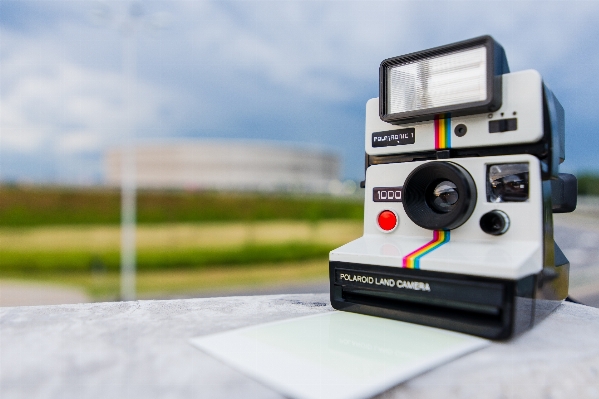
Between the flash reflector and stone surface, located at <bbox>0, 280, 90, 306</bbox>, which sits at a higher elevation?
the flash reflector

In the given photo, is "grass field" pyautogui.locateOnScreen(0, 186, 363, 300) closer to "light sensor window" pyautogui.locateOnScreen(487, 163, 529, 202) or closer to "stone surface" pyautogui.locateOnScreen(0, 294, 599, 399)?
"light sensor window" pyautogui.locateOnScreen(487, 163, 529, 202)

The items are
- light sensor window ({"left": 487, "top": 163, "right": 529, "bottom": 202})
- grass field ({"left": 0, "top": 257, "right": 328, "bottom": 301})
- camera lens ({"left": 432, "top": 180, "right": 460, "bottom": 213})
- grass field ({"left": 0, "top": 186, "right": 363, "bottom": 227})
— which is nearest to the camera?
light sensor window ({"left": 487, "top": 163, "right": 529, "bottom": 202})

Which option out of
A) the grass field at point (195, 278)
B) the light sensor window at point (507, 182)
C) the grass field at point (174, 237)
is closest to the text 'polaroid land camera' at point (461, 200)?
the light sensor window at point (507, 182)

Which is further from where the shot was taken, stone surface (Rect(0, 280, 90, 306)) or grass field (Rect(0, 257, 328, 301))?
grass field (Rect(0, 257, 328, 301))

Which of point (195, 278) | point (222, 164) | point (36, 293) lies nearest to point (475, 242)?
point (195, 278)

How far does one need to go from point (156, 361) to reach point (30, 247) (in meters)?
17.0

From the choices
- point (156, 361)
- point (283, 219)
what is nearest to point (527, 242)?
point (156, 361)

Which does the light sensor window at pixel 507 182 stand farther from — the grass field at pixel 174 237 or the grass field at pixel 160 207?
the grass field at pixel 160 207

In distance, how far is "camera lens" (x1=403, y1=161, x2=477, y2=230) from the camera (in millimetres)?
1133

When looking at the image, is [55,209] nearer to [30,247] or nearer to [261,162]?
[30,247]

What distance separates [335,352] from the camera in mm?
829

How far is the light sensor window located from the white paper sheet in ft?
1.16

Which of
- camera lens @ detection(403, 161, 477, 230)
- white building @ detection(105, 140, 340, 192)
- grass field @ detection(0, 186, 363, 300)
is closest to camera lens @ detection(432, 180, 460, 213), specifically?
camera lens @ detection(403, 161, 477, 230)

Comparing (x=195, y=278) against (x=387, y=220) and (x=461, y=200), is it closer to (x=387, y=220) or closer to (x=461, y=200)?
(x=387, y=220)
